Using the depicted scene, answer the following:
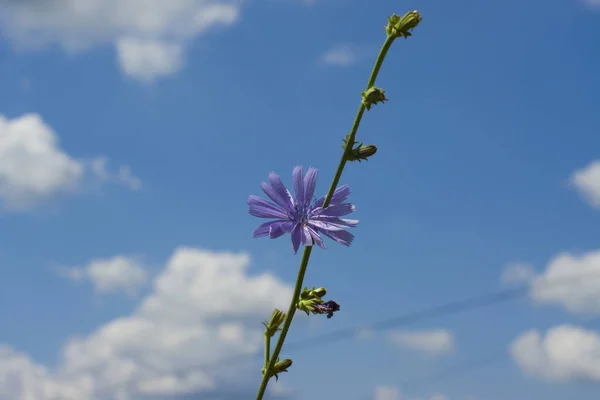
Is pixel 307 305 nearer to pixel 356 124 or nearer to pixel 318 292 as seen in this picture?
pixel 318 292

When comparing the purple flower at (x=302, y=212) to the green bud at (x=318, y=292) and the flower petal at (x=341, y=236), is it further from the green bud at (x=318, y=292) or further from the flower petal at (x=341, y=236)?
the green bud at (x=318, y=292)

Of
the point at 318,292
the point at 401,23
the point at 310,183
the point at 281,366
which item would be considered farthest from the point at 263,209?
the point at 401,23

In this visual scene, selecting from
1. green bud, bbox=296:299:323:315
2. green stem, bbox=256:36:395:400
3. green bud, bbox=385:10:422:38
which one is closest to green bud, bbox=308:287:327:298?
green bud, bbox=296:299:323:315

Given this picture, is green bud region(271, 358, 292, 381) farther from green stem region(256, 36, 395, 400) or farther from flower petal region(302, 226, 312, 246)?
flower petal region(302, 226, 312, 246)

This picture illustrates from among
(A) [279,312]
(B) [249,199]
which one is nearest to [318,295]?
(A) [279,312]

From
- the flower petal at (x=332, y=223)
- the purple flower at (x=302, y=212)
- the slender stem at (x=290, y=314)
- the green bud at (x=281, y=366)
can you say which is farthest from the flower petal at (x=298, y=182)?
the green bud at (x=281, y=366)

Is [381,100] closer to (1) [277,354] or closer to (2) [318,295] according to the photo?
(2) [318,295]
